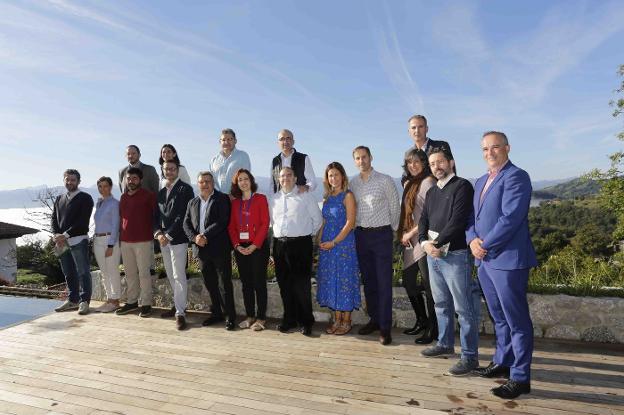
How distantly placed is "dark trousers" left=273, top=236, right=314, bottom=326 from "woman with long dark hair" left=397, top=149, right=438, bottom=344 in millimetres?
1047

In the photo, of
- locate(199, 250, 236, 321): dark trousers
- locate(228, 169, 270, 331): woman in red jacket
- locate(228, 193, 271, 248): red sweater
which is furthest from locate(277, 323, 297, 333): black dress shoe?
locate(228, 193, 271, 248): red sweater

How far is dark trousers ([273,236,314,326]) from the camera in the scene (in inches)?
164

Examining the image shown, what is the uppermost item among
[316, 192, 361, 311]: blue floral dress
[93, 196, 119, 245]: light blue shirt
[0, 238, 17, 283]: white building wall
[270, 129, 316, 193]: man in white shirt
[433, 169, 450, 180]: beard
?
[270, 129, 316, 193]: man in white shirt

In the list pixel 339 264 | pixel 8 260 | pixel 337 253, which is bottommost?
pixel 8 260

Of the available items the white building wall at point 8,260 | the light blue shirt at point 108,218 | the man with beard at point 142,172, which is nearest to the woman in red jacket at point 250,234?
the man with beard at point 142,172

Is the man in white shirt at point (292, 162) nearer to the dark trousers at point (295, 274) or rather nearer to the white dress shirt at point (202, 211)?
the dark trousers at point (295, 274)

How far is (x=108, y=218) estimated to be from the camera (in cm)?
528

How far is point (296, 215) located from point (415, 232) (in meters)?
1.27

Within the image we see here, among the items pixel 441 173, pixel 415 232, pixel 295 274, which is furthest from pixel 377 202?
pixel 295 274

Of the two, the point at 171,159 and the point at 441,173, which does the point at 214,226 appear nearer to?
the point at 171,159

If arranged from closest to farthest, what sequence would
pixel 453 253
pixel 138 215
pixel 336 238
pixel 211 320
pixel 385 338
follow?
1. pixel 453 253
2. pixel 385 338
3. pixel 336 238
4. pixel 211 320
5. pixel 138 215

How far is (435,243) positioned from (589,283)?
236cm

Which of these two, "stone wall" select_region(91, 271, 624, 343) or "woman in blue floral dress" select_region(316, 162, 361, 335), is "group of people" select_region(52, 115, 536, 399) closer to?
"woman in blue floral dress" select_region(316, 162, 361, 335)

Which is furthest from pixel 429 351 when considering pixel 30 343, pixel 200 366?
pixel 30 343
